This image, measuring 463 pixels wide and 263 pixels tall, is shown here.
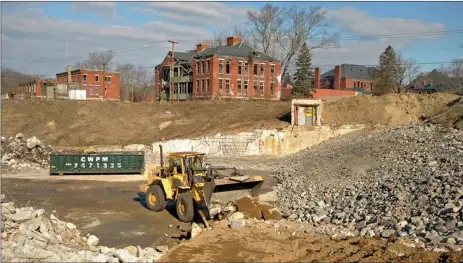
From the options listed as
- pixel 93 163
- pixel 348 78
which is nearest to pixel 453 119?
pixel 93 163

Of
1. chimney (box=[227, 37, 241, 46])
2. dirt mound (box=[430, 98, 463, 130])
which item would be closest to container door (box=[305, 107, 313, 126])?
dirt mound (box=[430, 98, 463, 130])

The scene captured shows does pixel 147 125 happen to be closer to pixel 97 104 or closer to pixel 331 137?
pixel 97 104

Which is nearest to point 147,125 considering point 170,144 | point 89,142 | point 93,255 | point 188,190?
point 89,142

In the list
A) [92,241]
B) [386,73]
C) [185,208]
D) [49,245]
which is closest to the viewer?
[49,245]

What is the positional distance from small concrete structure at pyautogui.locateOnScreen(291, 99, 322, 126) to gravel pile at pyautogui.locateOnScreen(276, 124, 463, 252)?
29.4 ft

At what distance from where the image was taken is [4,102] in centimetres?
4625

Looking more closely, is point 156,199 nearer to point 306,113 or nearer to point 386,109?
point 306,113

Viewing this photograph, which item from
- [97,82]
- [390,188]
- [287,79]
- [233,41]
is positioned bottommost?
[390,188]

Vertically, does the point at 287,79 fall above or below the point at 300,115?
above

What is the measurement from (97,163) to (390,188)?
16.2m

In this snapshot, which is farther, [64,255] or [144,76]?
[144,76]

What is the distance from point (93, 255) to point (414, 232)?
24.8 ft

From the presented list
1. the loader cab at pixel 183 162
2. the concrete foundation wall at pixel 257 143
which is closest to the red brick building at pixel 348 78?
the concrete foundation wall at pixel 257 143

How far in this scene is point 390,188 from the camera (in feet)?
46.9
